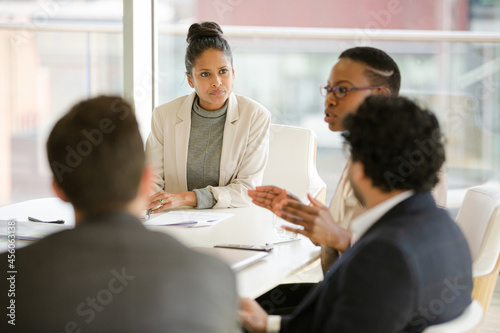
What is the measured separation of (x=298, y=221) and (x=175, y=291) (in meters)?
0.81

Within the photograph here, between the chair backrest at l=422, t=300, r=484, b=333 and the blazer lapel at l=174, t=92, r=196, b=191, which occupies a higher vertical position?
the blazer lapel at l=174, t=92, r=196, b=191

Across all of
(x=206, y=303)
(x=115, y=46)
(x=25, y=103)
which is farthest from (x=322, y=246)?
(x=25, y=103)

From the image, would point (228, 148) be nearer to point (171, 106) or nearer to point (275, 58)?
point (171, 106)

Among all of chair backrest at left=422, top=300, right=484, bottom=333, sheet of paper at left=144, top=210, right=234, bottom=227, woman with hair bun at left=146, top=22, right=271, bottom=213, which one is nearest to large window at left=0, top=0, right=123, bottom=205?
woman with hair bun at left=146, top=22, right=271, bottom=213

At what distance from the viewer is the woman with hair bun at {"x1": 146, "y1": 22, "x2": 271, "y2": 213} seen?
257 centimetres

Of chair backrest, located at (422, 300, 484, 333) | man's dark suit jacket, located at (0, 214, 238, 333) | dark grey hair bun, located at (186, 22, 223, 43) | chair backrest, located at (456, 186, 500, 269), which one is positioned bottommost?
chair backrest, located at (422, 300, 484, 333)

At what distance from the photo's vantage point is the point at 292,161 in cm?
287

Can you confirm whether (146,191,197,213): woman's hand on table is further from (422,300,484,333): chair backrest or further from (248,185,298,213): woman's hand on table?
(422,300,484,333): chair backrest

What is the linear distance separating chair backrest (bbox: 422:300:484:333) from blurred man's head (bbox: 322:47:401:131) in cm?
76

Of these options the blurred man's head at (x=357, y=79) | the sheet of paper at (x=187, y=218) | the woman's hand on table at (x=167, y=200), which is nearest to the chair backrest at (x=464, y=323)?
the blurred man's head at (x=357, y=79)

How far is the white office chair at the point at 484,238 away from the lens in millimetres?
1631

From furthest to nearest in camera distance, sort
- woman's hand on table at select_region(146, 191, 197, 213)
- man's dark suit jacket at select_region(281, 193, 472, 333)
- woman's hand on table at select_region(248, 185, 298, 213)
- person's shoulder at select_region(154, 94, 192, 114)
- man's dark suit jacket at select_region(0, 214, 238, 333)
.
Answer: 1. person's shoulder at select_region(154, 94, 192, 114)
2. woman's hand on table at select_region(146, 191, 197, 213)
3. woman's hand on table at select_region(248, 185, 298, 213)
4. man's dark suit jacket at select_region(281, 193, 472, 333)
5. man's dark suit jacket at select_region(0, 214, 238, 333)

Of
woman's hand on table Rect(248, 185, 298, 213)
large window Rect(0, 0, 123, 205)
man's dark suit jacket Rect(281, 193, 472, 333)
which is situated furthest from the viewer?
large window Rect(0, 0, 123, 205)

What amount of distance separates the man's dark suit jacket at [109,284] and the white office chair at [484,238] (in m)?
0.98
